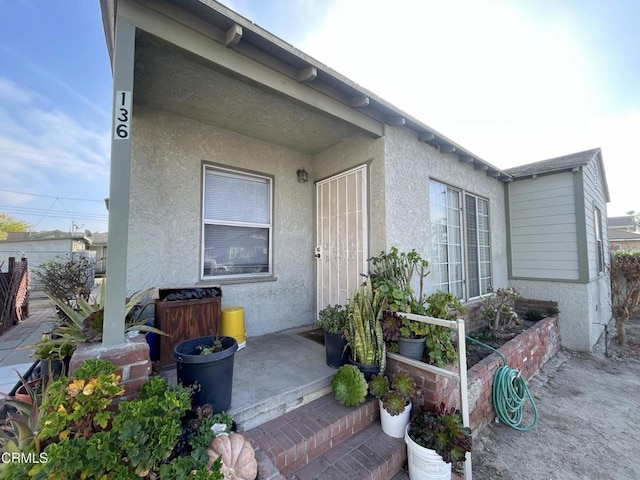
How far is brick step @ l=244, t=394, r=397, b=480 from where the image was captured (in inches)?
75.7

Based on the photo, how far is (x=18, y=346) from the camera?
5.05 meters

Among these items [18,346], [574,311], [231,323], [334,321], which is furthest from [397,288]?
[18,346]

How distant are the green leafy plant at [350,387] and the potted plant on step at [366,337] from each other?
0.26m

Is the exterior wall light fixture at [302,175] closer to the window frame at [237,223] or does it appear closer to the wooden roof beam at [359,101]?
the window frame at [237,223]

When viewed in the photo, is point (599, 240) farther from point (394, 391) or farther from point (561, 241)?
point (394, 391)

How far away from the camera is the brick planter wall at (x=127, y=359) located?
5.85 ft

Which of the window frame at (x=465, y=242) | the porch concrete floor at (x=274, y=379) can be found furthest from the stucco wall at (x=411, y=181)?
the porch concrete floor at (x=274, y=379)

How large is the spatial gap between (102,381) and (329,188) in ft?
13.0

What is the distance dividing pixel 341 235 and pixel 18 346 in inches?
264

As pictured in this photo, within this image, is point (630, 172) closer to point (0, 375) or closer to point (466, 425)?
point (466, 425)

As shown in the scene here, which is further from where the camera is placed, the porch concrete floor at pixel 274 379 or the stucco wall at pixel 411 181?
the stucco wall at pixel 411 181

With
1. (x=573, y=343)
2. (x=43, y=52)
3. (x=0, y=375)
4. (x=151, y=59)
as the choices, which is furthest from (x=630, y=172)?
(x=43, y=52)

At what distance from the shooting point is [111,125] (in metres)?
1.93

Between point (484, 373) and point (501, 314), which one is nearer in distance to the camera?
point (484, 373)
